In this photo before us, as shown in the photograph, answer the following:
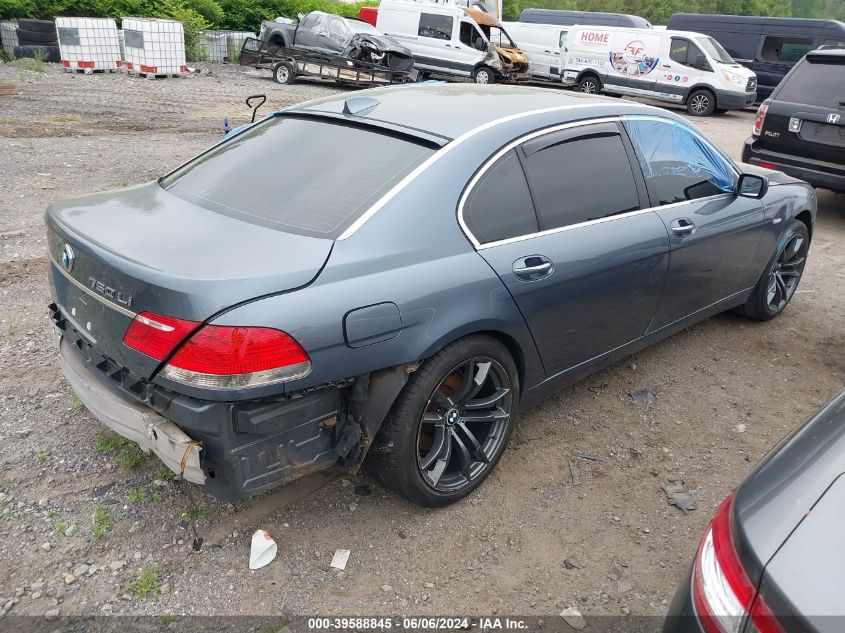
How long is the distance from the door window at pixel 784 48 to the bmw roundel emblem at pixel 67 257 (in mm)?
20669

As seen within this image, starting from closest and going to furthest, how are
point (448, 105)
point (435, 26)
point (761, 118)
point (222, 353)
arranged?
1. point (222, 353)
2. point (448, 105)
3. point (761, 118)
4. point (435, 26)

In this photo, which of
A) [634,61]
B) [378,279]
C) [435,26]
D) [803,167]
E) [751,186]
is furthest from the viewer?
[435,26]

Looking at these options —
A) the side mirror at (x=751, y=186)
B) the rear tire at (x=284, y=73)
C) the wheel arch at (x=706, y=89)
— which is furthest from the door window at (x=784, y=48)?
the side mirror at (x=751, y=186)

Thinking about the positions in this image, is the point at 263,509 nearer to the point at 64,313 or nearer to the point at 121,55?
the point at 64,313

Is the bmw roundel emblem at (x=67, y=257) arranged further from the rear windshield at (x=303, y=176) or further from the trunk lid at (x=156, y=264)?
the rear windshield at (x=303, y=176)

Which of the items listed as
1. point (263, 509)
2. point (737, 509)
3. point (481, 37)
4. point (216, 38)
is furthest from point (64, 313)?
point (216, 38)

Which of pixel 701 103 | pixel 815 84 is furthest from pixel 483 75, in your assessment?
pixel 815 84

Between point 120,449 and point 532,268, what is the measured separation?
6.87 feet

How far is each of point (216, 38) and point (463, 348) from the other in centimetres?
2103

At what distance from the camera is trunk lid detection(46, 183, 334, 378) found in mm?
2283

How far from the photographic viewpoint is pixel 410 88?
3.77m

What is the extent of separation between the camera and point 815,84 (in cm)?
738

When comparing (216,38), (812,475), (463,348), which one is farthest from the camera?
(216,38)

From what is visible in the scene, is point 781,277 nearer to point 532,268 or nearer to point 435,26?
point 532,268
